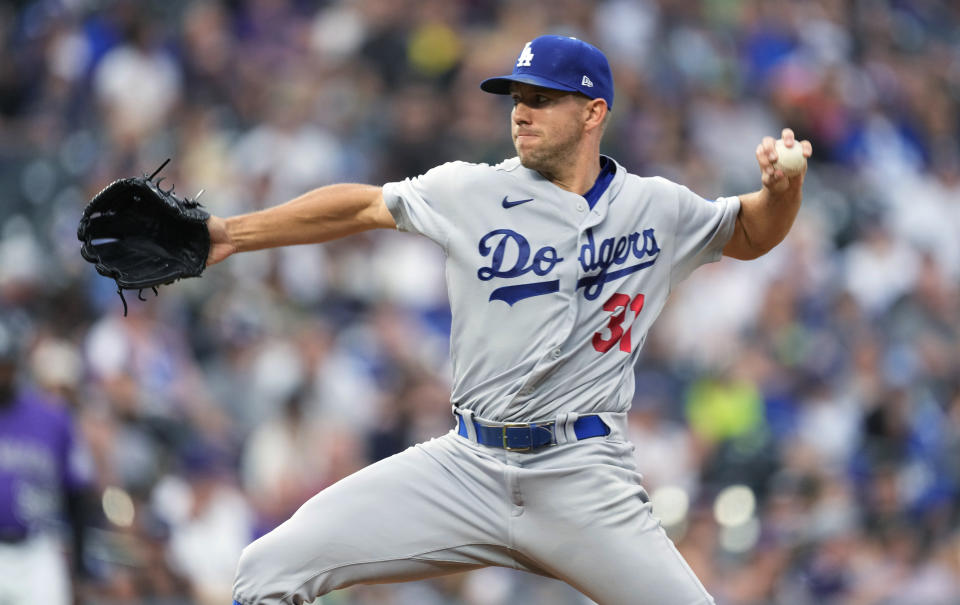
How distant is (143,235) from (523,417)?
1323 millimetres

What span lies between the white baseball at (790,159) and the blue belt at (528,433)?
0.96 meters

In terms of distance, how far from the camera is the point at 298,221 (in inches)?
168

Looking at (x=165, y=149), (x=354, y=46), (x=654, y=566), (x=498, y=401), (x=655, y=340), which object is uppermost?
(x=354, y=46)

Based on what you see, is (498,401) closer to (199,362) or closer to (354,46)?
(199,362)

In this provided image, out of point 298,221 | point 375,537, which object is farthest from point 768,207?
point 375,537

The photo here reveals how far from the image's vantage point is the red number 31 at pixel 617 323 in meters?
4.27

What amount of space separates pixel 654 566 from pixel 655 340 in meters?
5.52

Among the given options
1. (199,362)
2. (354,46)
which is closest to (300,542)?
(199,362)

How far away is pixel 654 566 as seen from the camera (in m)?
4.00

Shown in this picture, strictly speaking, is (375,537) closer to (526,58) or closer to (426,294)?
(526,58)

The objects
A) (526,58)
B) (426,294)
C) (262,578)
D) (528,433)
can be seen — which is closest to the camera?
(262,578)

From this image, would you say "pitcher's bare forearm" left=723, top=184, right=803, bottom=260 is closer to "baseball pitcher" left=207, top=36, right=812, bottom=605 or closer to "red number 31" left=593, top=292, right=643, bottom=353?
"baseball pitcher" left=207, top=36, right=812, bottom=605

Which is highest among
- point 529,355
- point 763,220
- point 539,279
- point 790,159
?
point 790,159

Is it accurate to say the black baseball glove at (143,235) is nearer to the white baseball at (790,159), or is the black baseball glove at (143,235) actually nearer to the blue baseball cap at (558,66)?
the blue baseball cap at (558,66)
